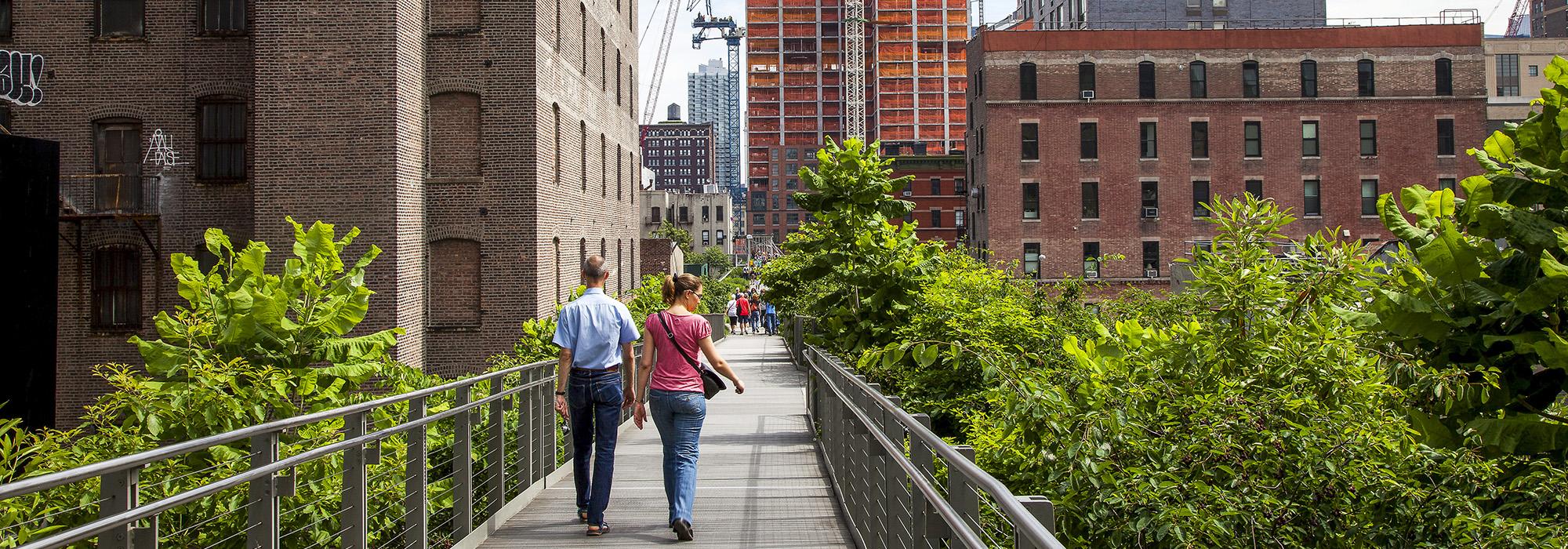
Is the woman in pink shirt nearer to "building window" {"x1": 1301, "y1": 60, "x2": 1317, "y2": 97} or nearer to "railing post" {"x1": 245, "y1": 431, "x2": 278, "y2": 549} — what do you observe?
"railing post" {"x1": 245, "y1": 431, "x2": 278, "y2": 549}

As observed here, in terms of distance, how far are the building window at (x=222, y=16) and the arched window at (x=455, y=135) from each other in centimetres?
486

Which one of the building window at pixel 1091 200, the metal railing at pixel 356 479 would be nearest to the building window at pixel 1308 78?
the building window at pixel 1091 200

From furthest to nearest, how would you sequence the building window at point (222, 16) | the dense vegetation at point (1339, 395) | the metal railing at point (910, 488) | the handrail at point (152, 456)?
the building window at point (222, 16) < the dense vegetation at point (1339, 395) < the handrail at point (152, 456) < the metal railing at point (910, 488)

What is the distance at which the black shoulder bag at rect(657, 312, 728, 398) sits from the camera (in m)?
8.79

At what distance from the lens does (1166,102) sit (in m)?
59.8

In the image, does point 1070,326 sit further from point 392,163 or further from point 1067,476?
point 392,163

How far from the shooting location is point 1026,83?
197 feet

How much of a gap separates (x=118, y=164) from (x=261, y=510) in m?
27.8

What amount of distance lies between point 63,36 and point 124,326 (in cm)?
716

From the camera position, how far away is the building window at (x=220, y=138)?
29562 millimetres

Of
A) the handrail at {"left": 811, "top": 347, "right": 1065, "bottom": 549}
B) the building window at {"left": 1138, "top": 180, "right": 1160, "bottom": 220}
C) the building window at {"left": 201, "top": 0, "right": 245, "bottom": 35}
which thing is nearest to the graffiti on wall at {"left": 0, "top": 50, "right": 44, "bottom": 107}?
the building window at {"left": 201, "top": 0, "right": 245, "bottom": 35}

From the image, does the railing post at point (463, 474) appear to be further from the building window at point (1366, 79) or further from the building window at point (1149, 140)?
the building window at point (1366, 79)

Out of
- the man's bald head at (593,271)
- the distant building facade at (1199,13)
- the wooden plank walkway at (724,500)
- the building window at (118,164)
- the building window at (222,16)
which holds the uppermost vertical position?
the distant building facade at (1199,13)

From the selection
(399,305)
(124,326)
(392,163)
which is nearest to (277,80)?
(392,163)
